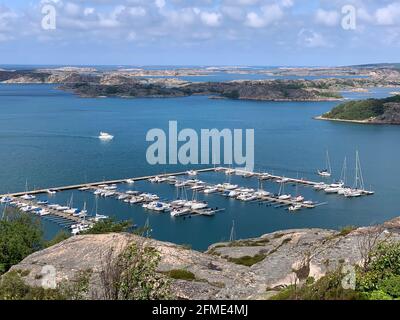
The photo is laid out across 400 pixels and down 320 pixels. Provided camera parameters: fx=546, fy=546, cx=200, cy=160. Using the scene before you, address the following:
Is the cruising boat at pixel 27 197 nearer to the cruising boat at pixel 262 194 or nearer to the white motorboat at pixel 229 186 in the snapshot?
the white motorboat at pixel 229 186

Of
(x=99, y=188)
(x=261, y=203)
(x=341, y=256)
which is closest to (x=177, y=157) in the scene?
(x=99, y=188)

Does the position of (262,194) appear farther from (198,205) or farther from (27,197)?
(27,197)

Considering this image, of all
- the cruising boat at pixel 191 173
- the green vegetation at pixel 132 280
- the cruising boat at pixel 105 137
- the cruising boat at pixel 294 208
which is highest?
the green vegetation at pixel 132 280

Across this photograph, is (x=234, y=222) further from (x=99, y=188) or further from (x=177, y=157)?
(x=177, y=157)

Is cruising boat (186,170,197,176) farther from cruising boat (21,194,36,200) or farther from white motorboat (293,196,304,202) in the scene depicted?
cruising boat (21,194,36,200)

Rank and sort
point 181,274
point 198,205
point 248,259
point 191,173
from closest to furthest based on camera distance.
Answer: point 181,274, point 248,259, point 198,205, point 191,173

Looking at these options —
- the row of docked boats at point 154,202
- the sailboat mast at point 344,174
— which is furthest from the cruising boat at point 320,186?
the row of docked boats at point 154,202

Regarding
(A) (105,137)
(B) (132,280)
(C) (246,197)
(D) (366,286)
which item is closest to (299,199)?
(C) (246,197)
